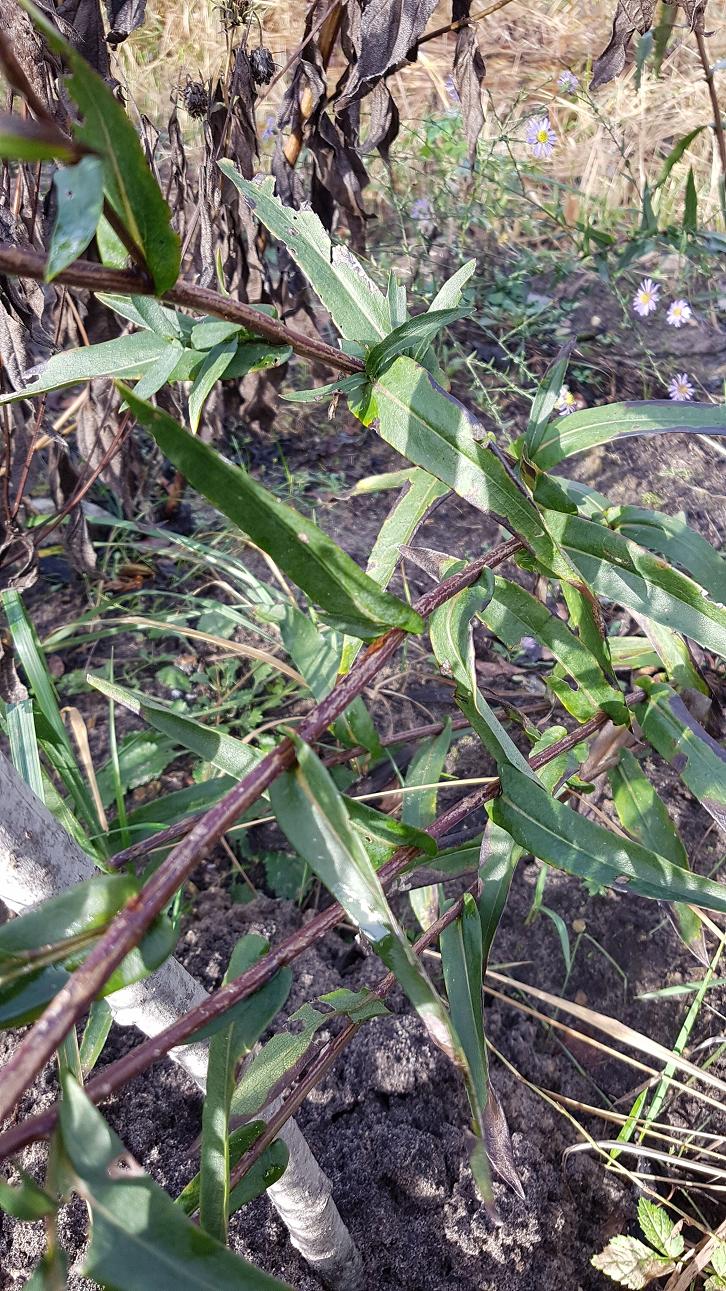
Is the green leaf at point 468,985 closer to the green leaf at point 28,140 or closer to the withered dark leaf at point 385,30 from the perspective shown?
the green leaf at point 28,140

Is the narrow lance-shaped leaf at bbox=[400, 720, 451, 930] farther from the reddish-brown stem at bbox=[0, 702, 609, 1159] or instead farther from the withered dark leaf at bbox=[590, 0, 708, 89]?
the withered dark leaf at bbox=[590, 0, 708, 89]

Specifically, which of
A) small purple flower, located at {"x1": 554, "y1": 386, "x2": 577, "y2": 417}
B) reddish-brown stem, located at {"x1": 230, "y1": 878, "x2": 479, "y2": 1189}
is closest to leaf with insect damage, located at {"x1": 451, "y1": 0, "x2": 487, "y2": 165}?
small purple flower, located at {"x1": 554, "y1": 386, "x2": 577, "y2": 417}

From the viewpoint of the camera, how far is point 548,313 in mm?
2414

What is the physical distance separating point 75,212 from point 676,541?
72 cm

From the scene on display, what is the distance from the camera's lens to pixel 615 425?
96 cm

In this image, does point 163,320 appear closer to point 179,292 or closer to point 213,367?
point 213,367

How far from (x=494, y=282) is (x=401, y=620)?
204 cm

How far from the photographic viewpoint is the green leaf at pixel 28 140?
40 centimetres

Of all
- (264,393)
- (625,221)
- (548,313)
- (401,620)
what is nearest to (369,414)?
(401,620)

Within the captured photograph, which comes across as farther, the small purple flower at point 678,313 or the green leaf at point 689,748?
the small purple flower at point 678,313

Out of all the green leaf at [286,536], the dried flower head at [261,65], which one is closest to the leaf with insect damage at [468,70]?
the dried flower head at [261,65]

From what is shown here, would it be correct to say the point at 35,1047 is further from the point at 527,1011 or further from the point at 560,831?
the point at 527,1011

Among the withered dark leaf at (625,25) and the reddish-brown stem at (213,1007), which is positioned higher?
the withered dark leaf at (625,25)

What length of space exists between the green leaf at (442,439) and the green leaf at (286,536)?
0.22 metres
